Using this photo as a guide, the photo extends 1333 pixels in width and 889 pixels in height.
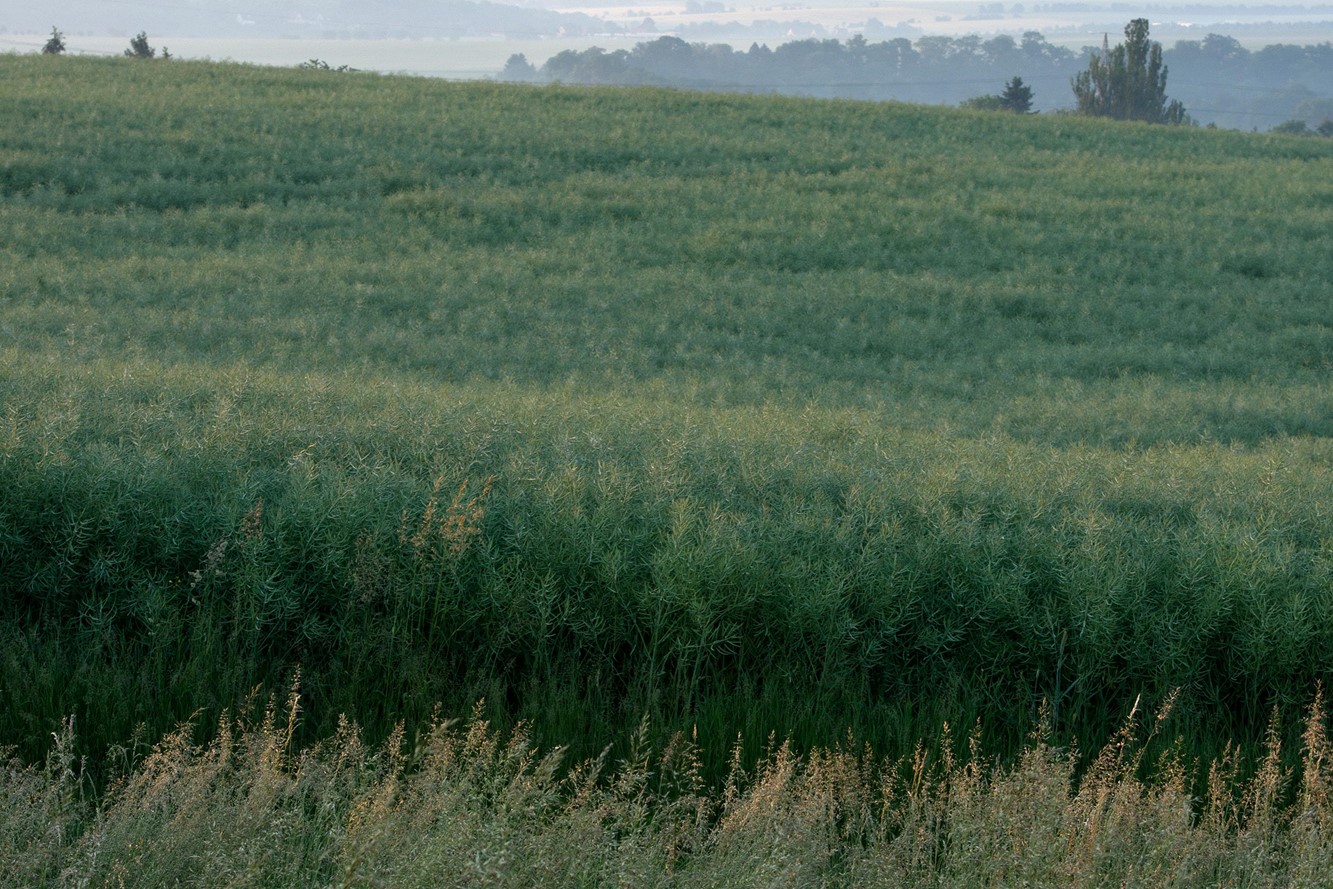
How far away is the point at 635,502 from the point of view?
17.7 feet

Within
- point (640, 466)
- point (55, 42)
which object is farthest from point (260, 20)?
point (640, 466)

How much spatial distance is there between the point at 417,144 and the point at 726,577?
17.6 meters

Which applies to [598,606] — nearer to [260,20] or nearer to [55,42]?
[55,42]

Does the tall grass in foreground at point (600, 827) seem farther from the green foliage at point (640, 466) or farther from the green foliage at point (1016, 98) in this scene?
the green foliage at point (1016, 98)

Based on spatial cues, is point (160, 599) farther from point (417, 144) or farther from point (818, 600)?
point (417, 144)

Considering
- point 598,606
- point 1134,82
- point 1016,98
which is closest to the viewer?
point 598,606

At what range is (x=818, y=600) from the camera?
4.74 meters

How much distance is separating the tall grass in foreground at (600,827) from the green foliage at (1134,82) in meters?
60.8

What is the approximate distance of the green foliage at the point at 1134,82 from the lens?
57.9 m

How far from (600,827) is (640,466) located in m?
2.97

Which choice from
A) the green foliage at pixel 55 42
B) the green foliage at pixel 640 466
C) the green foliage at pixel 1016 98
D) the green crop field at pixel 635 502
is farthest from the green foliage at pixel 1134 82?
the green crop field at pixel 635 502

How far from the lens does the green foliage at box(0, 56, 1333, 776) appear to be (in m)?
4.66

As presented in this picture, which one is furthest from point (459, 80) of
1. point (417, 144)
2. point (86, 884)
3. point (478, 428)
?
point (86, 884)

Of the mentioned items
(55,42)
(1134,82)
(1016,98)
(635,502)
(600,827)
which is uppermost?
(1134,82)
